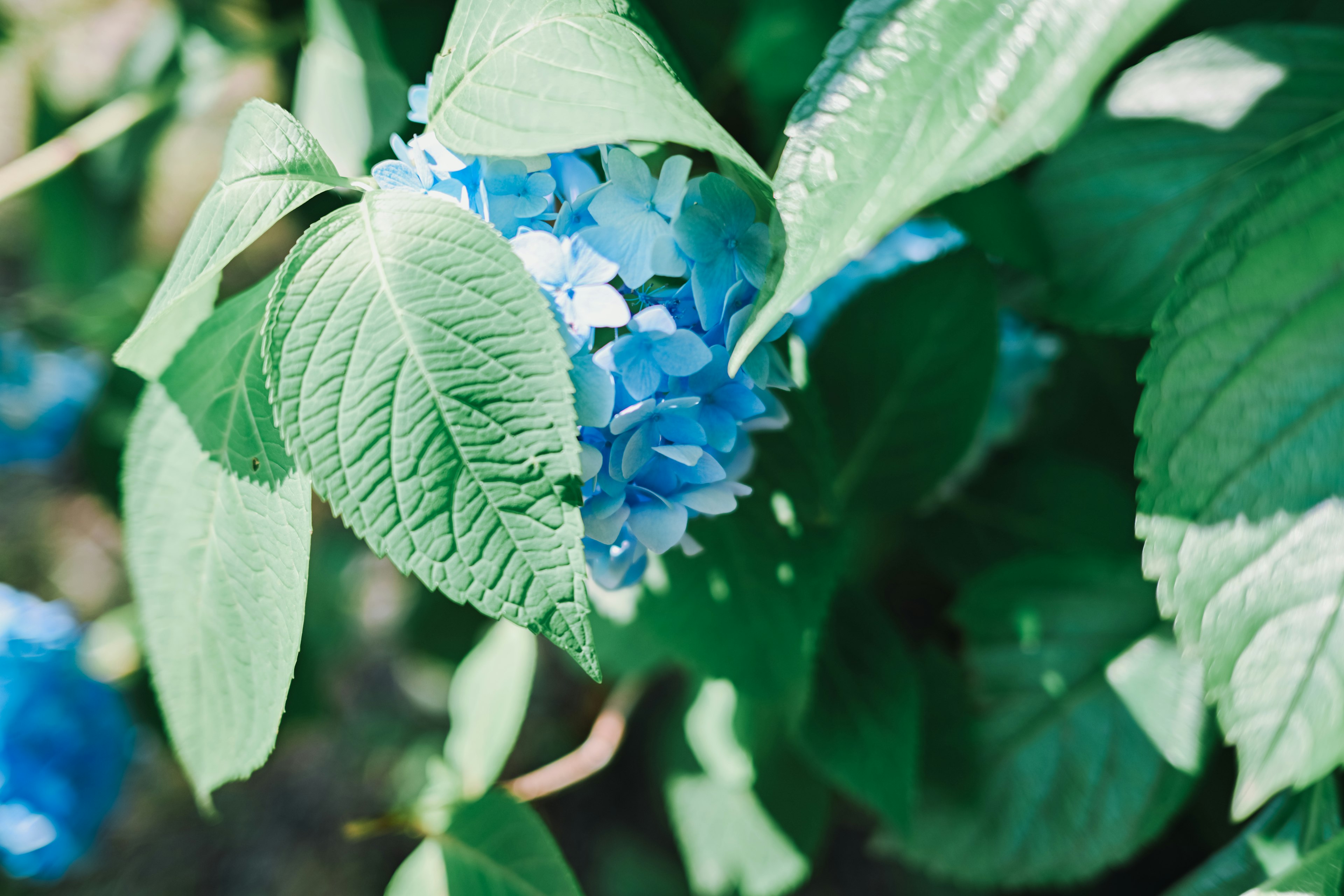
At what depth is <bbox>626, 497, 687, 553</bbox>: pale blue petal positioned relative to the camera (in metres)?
0.43

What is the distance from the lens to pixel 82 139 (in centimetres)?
97

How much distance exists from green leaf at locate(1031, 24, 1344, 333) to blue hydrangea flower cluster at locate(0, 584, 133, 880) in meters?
1.14

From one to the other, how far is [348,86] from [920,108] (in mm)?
520

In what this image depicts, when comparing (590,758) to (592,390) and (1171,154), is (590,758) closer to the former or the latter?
(592,390)

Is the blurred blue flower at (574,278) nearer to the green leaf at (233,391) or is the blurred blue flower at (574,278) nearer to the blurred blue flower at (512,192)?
the blurred blue flower at (512,192)

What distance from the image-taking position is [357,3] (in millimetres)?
760

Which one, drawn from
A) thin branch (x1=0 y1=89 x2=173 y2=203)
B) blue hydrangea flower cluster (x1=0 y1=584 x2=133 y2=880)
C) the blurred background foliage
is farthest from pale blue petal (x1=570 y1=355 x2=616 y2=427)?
blue hydrangea flower cluster (x1=0 y1=584 x2=133 y2=880)

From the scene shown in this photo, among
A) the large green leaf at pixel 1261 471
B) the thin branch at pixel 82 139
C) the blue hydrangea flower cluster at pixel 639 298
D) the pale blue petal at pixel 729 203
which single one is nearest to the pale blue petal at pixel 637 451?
the blue hydrangea flower cluster at pixel 639 298

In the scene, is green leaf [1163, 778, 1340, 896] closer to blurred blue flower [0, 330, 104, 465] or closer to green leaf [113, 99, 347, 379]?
green leaf [113, 99, 347, 379]

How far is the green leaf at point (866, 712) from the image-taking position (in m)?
0.68

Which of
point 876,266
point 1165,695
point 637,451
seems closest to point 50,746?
point 637,451

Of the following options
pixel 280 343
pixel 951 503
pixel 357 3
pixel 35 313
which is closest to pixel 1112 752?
pixel 951 503

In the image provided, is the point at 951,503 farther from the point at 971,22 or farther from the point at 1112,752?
the point at 971,22

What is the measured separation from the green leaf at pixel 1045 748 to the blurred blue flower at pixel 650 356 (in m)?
0.50
